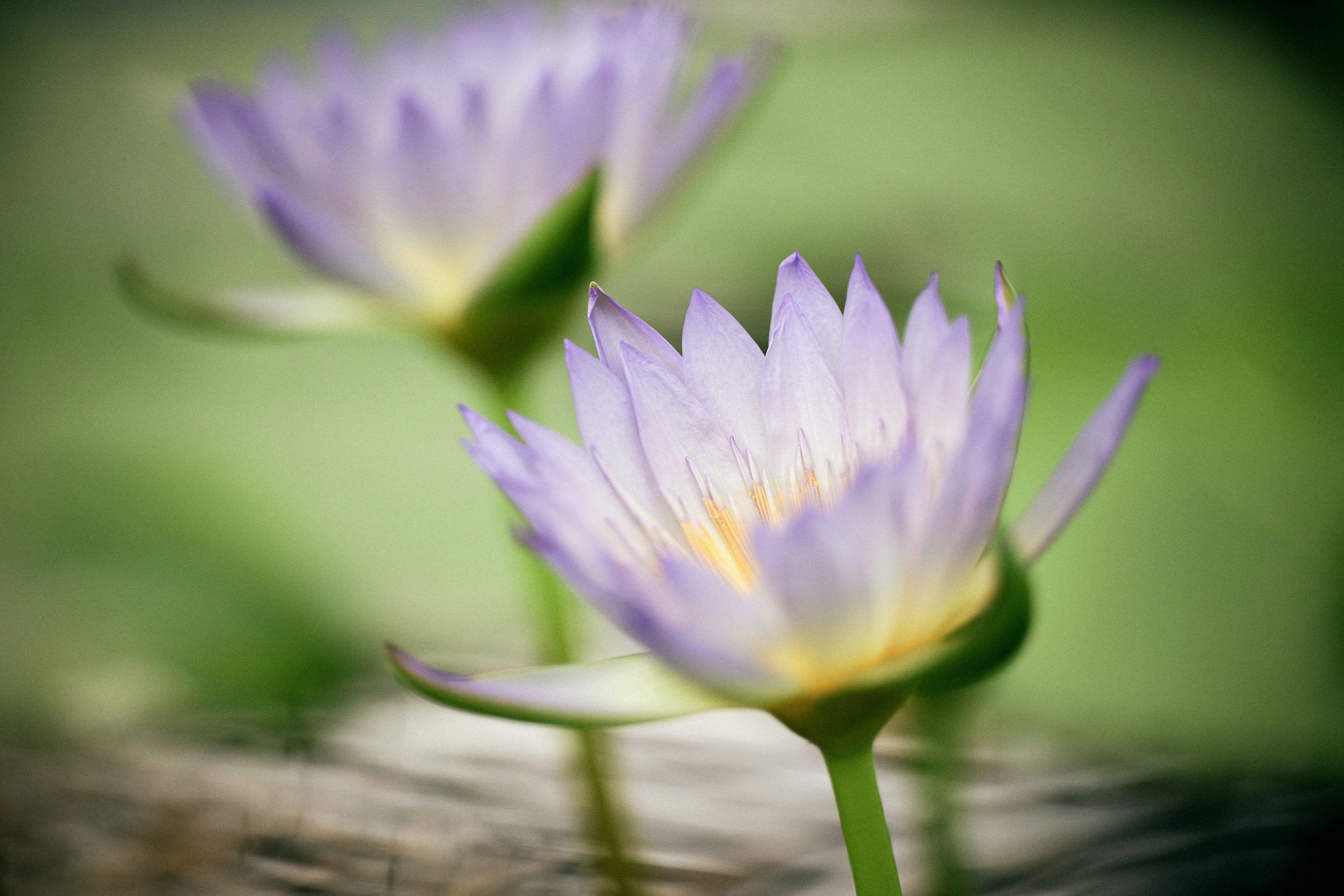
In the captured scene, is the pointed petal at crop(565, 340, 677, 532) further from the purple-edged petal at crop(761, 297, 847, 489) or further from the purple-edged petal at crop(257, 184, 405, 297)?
the purple-edged petal at crop(257, 184, 405, 297)

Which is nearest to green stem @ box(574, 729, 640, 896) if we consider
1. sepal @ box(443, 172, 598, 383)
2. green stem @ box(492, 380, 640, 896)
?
green stem @ box(492, 380, 640, 896)

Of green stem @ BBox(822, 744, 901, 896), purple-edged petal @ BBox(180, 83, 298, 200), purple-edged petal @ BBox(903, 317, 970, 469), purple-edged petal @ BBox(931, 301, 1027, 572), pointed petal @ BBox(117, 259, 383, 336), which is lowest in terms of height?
green stem @ BBox(822, 744, 901, 896)

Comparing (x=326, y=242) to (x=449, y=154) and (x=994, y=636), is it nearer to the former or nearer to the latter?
(x=449, y=154)

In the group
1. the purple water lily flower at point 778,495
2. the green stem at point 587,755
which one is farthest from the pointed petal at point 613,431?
the green stem at point 587,755

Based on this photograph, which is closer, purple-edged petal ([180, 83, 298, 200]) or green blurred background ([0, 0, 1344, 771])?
purple-edged petal ([180, 83, 298, 200])

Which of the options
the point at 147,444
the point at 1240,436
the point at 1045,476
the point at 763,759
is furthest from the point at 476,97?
the point at 147,444

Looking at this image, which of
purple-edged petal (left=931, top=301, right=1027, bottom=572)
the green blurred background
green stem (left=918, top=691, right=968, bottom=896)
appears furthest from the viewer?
the green blurred background

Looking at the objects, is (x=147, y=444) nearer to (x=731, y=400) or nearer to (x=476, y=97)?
(x=476, y=97)
